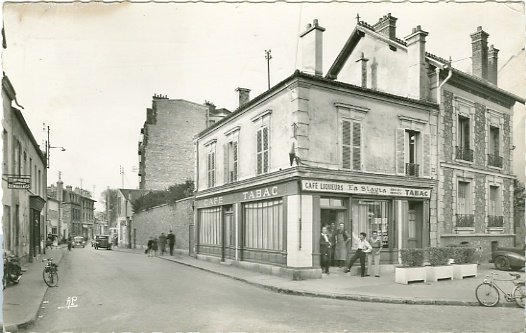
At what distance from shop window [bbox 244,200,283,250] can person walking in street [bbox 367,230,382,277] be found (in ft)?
9.50

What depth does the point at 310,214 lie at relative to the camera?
13.5 metres

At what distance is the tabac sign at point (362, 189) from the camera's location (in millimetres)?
13523

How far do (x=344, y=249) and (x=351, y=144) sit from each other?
11.7 feet

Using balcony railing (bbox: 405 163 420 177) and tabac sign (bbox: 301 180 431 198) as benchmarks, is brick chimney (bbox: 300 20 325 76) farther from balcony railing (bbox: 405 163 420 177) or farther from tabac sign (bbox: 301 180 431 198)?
balcony railing (bbox: 405 163 420 177)

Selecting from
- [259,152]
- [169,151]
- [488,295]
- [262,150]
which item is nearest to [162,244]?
[169,151]

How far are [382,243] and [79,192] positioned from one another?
33.0ft

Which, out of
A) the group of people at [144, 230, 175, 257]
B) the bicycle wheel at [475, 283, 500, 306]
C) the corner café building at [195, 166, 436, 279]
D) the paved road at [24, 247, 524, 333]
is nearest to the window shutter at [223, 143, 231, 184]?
the corner café building at [195, 166, 436, 279]

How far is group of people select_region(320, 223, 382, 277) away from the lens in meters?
13.8

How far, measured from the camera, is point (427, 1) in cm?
888

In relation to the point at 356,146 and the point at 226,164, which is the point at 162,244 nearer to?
the point at 226,164

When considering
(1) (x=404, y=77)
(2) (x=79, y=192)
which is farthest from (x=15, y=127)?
(1) (x=404, y=77)

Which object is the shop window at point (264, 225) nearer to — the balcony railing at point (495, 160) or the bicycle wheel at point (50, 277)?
the bicycle wheel at point (50, 277)

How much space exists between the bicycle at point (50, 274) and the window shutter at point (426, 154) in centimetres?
1227

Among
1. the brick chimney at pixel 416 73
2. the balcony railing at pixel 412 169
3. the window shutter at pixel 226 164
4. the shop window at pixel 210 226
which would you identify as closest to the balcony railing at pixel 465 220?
the balcony railing at pixel 412 169
